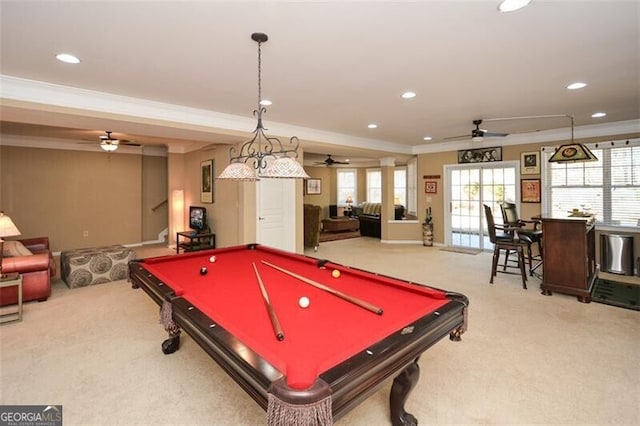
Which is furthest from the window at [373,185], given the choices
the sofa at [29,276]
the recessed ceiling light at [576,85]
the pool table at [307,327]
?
the sofa at [29,276]

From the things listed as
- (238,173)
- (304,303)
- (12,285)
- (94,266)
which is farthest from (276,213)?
(304,303)

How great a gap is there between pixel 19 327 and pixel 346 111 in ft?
14.4

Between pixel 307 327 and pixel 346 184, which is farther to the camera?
pixel 346 184

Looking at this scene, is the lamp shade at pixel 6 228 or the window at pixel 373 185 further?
the window at pixel 373 185

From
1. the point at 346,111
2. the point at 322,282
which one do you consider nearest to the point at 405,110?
the point at 346,111

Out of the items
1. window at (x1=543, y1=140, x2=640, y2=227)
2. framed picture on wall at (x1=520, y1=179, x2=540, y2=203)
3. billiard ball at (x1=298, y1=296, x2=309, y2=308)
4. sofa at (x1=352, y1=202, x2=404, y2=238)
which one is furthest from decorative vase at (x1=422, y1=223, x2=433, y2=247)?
A: billiard ball at (x1=298, y1=296, x2=309, y2=308)

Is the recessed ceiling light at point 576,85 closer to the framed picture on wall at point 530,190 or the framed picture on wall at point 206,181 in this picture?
the framed picture on wall at point 530,190

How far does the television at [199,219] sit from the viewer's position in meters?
6.20

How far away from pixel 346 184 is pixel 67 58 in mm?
10038

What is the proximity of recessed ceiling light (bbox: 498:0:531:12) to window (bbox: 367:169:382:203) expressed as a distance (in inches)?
377

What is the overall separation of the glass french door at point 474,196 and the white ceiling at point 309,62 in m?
1.97

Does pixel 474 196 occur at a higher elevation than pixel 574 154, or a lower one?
lower

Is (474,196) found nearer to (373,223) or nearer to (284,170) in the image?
(373,223)

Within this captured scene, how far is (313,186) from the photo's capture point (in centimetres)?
1145
